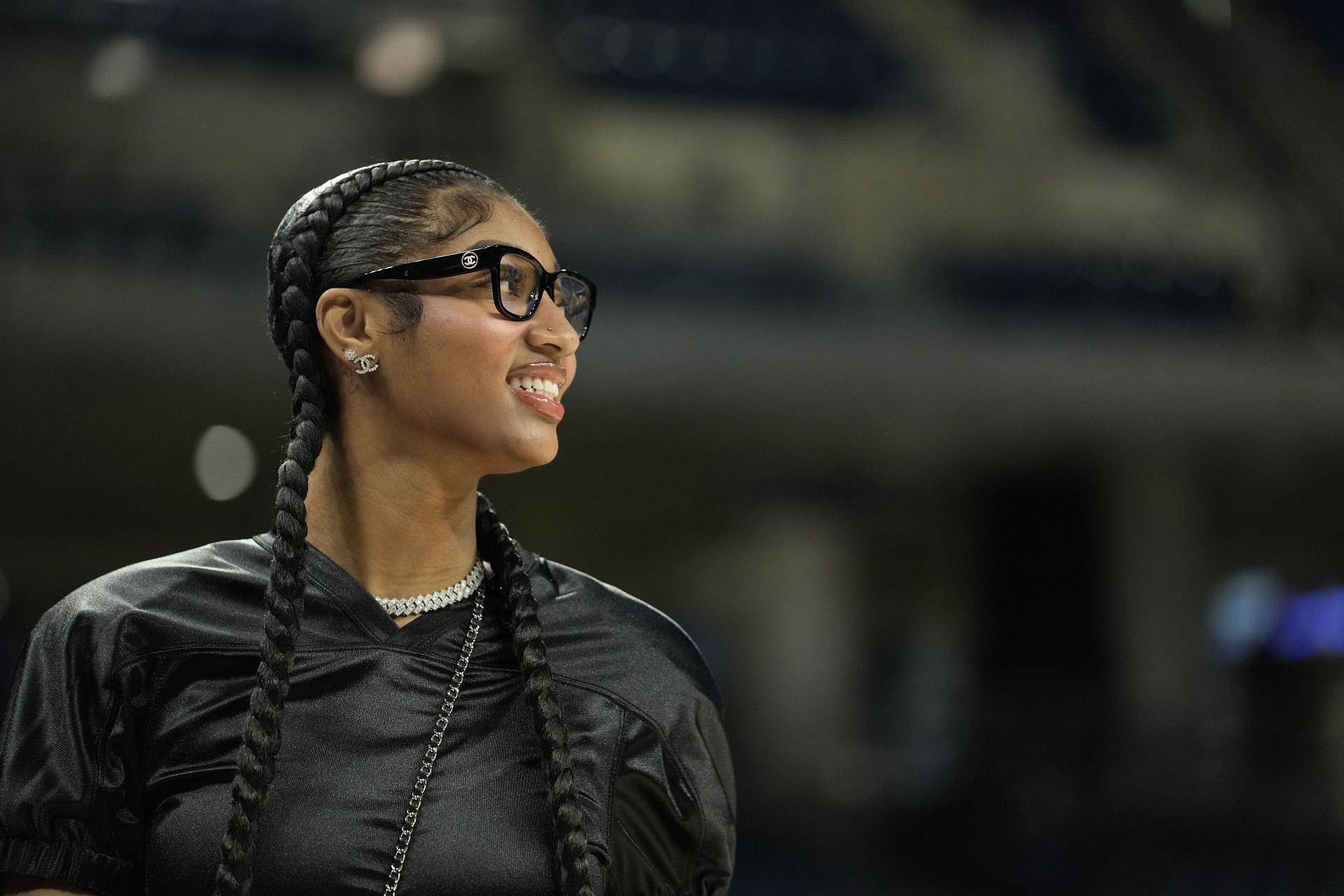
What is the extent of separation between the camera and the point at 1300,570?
409 inches

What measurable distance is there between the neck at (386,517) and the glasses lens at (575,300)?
184mm

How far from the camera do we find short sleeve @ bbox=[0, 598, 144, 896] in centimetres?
109

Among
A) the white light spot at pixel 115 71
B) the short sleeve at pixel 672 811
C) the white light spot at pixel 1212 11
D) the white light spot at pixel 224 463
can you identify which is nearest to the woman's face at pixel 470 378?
the short sleeve at pixel 672 811

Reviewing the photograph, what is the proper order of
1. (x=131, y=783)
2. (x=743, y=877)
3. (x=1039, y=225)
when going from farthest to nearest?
1. (x=1039, y=225)
2. (x=743, y=877)
3. (x=131, y=783)

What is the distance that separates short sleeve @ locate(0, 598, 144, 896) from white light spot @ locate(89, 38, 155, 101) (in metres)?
8.95

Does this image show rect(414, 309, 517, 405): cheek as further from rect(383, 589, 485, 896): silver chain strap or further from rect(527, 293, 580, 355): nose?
rect(383, 589, 485, 896): silver chain strap

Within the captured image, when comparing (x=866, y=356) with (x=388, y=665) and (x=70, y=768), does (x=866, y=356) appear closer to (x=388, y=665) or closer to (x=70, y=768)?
(x=388, y=665)

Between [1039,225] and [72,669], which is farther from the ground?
[1039,225]

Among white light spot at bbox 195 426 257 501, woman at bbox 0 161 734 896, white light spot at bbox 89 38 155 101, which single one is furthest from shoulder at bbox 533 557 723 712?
white light spot at bbox 89 38 155 101

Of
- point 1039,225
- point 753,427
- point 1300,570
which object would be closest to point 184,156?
point 753,427

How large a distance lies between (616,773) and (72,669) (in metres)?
0.47

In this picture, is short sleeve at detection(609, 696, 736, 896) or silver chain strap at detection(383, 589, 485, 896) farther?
short sleeve at detection(609, 696, 736, 896)

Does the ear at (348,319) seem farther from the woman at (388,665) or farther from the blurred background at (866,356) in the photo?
the blurred background at (866,356)

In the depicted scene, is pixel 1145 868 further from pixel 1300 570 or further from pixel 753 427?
pixel 1300 570
